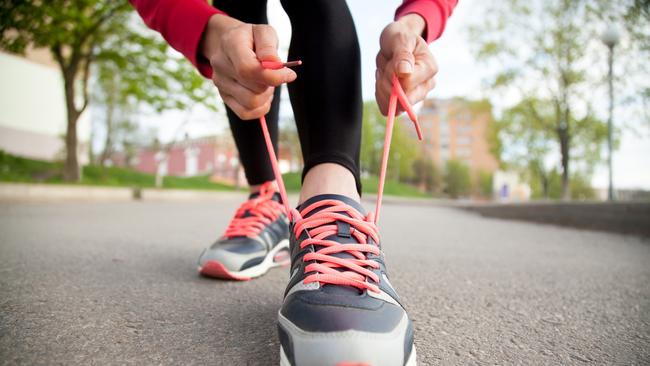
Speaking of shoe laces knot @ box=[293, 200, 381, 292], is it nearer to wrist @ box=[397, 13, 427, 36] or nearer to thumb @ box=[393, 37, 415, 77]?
thumb @ box=[393, 37, 415, 77]

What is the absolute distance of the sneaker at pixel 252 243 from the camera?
1.14 m

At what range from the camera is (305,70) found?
3.07ft

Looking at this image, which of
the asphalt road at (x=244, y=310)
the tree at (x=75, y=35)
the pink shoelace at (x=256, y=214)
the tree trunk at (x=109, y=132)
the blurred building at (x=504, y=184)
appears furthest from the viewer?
the blurred building at (x=504, y=184)

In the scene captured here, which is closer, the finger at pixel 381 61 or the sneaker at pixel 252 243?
the finger at pixel 381 61

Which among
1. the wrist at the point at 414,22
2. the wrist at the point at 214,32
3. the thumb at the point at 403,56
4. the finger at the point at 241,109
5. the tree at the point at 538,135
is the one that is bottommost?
the finger at the point at 241,109

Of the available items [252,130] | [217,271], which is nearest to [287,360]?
[217,271]

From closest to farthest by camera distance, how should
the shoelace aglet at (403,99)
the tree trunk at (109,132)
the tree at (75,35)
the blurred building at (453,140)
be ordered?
1. the shoelace aglet at (403,99)
2. the tree at (75,35)
3. the tree trunk at (109,132)
4. the blurred building at (453,140)

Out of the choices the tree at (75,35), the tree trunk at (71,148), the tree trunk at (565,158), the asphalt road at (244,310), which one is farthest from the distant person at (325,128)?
the tree trunk at (565,158)

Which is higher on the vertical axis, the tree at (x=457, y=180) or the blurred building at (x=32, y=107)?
the blurred building at (x=32, y=107)

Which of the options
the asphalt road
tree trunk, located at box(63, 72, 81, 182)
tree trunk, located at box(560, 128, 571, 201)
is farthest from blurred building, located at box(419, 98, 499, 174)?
the asphalt road

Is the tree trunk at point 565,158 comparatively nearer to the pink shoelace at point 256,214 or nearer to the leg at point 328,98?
the pink shoelace at point 256,214

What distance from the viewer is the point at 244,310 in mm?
884

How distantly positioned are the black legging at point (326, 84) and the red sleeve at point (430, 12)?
14 centimetres

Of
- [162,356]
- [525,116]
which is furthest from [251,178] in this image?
[525,116]
